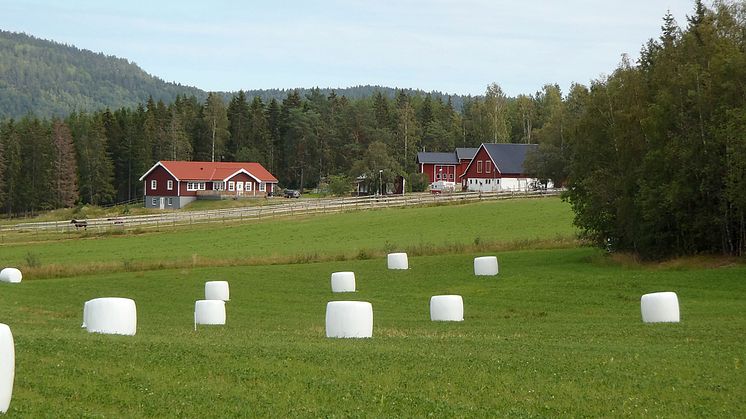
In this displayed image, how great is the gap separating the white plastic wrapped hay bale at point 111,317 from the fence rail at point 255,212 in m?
54.8

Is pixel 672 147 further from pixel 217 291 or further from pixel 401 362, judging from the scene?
pixel 401 362

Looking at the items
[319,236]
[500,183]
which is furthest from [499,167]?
[319,236]

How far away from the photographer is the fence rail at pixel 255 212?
7544 cm

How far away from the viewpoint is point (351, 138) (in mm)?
141750

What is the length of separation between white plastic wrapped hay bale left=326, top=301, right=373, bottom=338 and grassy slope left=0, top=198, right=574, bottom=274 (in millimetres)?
29192

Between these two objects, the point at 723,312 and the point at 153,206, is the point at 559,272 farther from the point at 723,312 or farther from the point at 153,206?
the point at 153,206

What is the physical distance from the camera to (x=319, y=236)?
214 feet

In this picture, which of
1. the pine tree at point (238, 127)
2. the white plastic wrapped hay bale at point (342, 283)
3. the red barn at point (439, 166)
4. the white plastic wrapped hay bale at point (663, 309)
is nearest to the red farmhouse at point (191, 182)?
the pine tree at point (238, 127)

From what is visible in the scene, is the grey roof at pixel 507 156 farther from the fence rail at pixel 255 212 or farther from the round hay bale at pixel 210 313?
the round hay bale at pixel 210 313

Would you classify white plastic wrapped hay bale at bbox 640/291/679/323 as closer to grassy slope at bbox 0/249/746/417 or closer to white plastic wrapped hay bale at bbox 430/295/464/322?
grassy slope at bbox 0/249/746/417

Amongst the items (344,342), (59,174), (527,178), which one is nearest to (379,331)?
(344,342)

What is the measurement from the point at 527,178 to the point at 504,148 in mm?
5794

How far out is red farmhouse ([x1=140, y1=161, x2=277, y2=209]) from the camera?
11756cm

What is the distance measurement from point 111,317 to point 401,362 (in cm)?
762
